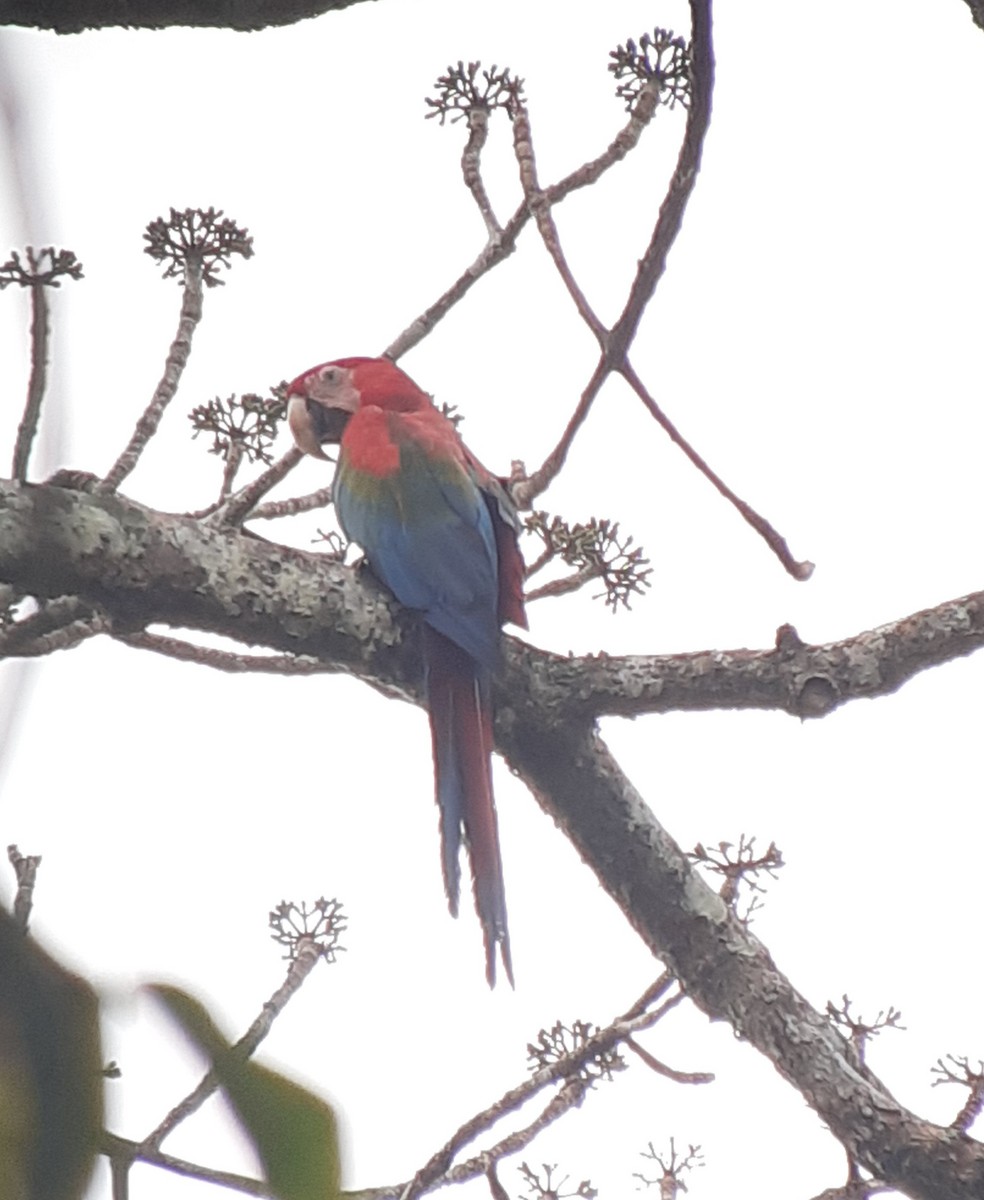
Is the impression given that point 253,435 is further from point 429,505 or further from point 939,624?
point 939,624

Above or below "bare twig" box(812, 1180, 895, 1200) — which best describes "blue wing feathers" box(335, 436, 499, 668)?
above

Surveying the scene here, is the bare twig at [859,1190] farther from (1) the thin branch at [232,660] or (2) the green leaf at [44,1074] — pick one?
(2) the green leaf at [44,1074]

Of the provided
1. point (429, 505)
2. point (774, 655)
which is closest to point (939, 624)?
point (774, 655)

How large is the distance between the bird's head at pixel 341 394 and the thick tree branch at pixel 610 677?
775mm

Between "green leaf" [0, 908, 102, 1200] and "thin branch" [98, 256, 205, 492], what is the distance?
5.11ft

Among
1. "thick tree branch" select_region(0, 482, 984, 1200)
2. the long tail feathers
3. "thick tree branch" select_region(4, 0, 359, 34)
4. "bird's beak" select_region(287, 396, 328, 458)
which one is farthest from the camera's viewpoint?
"bird's beak" select_region(287, 396, 328, 458)

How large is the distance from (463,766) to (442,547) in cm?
40

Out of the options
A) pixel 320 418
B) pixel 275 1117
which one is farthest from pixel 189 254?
pixel 275 1117

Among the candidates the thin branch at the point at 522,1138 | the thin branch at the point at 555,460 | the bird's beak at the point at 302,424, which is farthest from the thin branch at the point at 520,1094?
the bird's beak at the point at 302,424

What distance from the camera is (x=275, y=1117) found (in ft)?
1.40

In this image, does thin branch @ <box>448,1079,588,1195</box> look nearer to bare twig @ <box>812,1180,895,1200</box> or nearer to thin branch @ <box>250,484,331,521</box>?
bare twig @ <box>812,1180,895,1200</box>

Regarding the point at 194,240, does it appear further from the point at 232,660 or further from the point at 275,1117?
the point at 275,1117

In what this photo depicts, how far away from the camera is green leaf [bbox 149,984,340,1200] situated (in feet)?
1.38

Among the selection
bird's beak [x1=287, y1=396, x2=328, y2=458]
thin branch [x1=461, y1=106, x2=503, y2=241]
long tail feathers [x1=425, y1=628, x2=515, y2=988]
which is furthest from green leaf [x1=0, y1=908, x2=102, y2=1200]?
bird's beak [x1=287, y1=396, x2=328, y2=458]
